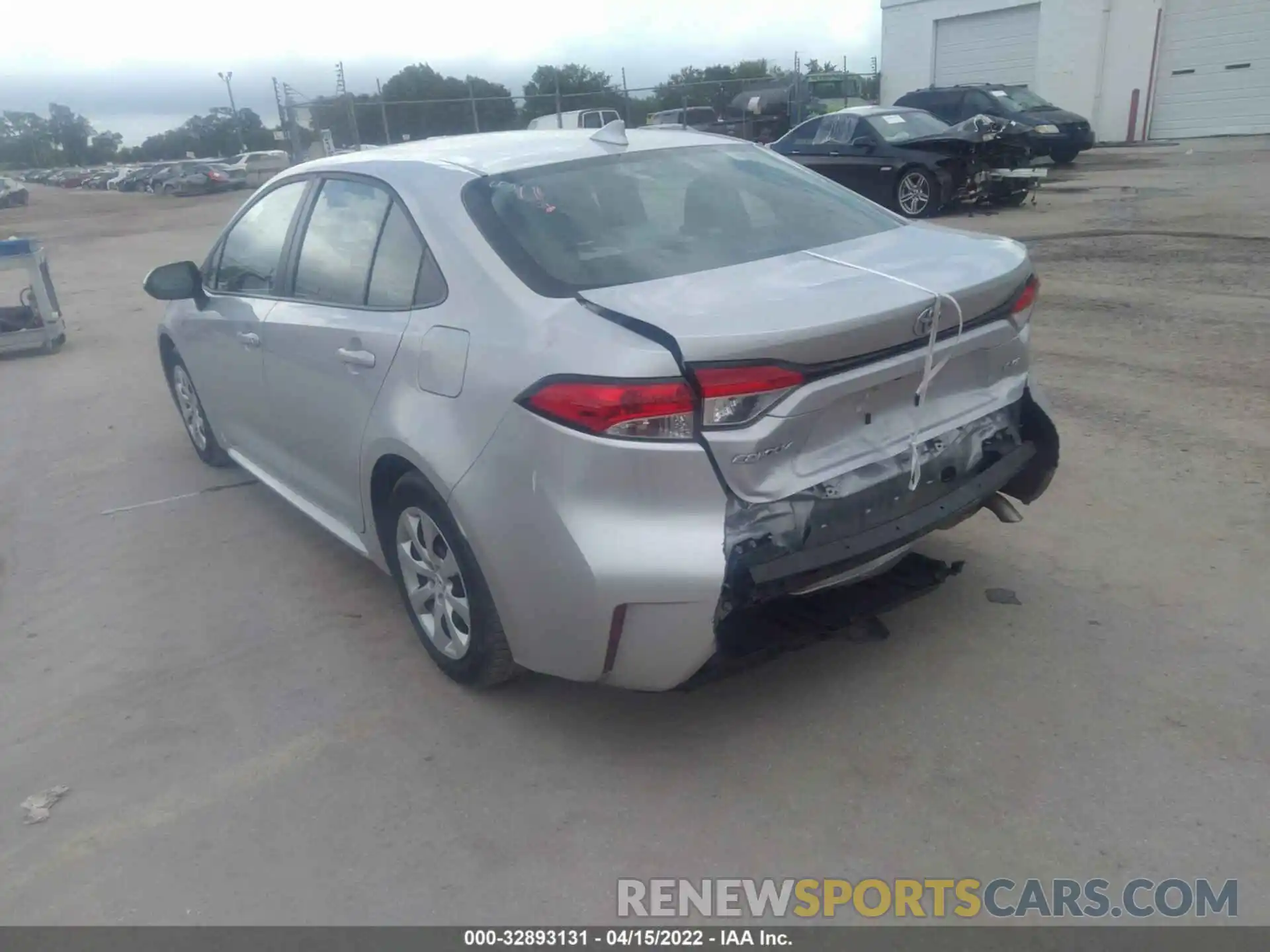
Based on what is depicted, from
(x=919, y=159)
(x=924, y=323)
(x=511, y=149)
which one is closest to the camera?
(x=924, y=323)

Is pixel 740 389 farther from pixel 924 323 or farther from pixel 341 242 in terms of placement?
pixel 341 242

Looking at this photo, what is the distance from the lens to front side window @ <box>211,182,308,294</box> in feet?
13.9

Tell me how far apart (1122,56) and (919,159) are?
1615 centimetres

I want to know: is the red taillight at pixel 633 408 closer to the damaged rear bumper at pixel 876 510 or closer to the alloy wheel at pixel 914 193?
the damaged rear bumper at pixel 876 510

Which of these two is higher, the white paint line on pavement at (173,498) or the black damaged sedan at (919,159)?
the black damaged sedan at (919,159)

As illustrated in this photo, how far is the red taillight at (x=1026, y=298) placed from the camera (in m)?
3.29


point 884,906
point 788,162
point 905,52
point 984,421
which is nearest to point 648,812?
point 884,906

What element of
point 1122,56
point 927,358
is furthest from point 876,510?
point 1122,56

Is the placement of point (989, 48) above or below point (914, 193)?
above

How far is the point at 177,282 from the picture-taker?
4.83 m

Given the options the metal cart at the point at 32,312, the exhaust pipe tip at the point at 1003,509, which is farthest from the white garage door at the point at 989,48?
the exhaust pipe tip at the point at 1003,509

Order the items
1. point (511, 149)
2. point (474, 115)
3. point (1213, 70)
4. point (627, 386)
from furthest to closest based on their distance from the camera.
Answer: point (474, 115) → point (1213, 70) → point (511, 149) → point (627, 386)

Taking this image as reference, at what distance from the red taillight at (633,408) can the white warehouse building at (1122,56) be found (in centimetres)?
2634

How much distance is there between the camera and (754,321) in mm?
2670
